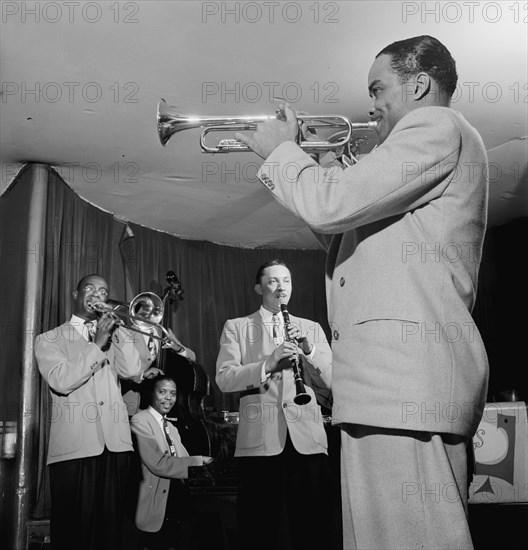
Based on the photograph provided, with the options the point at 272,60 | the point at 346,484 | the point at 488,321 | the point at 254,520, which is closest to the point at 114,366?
the point at 254,520

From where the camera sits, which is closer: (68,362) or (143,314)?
(68,362)

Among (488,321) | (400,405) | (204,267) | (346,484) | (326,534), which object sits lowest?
(326,534)

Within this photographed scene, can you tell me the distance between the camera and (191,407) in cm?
555

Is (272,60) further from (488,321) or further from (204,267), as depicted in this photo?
(488,321)

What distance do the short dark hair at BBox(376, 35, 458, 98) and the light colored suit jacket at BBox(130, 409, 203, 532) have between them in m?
3.39

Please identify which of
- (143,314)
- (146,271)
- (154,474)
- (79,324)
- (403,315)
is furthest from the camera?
(146,271)

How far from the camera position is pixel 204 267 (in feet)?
24.7

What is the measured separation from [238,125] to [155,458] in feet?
9.61

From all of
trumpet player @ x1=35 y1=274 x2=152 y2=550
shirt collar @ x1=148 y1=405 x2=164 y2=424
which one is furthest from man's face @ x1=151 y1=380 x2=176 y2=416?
trumpet player @ x1=35 y1=274 x2=152 y2=550

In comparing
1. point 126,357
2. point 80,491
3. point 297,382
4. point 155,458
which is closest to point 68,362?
point 126,357

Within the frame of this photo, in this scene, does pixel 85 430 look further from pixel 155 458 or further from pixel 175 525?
pixel 175 525

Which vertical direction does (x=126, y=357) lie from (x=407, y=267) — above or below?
above

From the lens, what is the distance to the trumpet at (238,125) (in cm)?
190

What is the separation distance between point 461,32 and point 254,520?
9.66ft
